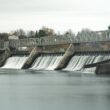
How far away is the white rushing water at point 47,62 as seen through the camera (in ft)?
231

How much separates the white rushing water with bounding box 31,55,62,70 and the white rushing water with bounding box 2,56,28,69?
12.3 ft

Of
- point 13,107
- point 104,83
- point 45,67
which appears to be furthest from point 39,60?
point 13,107

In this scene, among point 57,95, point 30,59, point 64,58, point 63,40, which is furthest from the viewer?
point 63,40

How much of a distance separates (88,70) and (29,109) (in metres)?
29.1

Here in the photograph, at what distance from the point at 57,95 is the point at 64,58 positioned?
109 feet

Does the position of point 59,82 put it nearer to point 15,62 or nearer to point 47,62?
point 47,62

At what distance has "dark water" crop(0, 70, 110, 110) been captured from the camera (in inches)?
1163

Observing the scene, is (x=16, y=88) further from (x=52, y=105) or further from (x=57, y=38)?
(x=57, y=38)

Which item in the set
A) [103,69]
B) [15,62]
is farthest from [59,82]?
[15,62]

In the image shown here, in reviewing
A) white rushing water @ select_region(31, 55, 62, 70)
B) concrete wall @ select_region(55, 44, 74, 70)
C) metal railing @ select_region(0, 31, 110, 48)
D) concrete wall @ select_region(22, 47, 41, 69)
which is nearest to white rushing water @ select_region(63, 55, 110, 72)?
concrete wall @ select_region(55, 44, 74, 70)

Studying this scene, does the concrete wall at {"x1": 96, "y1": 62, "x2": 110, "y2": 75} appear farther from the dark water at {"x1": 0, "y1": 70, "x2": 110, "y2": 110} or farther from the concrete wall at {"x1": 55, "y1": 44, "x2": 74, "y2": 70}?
the concrete wall at {"x1": 55, "y1": 44, "x2": 74, "y2": 70}

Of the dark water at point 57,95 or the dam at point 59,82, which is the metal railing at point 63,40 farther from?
the dark water at point 57,95

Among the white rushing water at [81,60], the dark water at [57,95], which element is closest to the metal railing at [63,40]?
the white rushing water at [81,60]

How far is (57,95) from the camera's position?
34.5 metres
